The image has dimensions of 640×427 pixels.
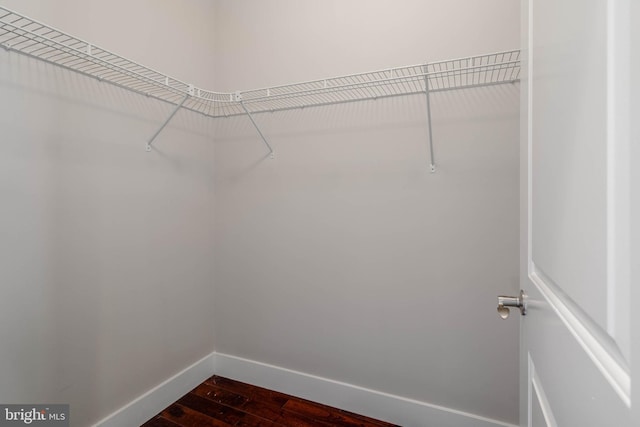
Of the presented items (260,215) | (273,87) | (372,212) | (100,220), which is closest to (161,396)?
(100,220)

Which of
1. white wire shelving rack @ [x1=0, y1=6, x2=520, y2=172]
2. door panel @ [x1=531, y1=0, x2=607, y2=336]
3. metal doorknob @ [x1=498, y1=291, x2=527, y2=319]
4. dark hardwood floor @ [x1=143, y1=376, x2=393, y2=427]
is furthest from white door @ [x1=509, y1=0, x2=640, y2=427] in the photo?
dark hardwood floor @ [x1=143, y1=376, x2=393, y2=427]

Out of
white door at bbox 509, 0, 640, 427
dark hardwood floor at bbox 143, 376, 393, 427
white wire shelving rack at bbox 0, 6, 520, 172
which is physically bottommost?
dark hardwood floor at bbox 143, 376, 393, 427

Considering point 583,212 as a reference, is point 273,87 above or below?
above

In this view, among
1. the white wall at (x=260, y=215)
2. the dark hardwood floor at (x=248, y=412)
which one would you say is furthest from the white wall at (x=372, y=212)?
the dark hardwood floor at (x=248, y=412)

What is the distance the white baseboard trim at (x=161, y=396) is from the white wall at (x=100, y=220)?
0.12 feet

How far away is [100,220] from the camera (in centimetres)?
142

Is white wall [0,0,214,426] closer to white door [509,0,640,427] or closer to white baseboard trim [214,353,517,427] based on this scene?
white baseboard trim [214,353,517,427]

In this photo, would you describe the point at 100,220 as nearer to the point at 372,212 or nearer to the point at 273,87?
the point at 273,87

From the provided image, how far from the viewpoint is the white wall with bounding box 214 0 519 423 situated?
1.44m

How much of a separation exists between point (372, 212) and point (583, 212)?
50.0 inches

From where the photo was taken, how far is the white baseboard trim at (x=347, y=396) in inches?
60.2

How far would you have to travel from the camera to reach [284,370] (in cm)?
189

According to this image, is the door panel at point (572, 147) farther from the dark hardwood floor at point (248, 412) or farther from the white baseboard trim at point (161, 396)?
the white baseboard trim at point (161, 396)

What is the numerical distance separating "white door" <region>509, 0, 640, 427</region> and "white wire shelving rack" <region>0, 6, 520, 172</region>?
0.80 meters
